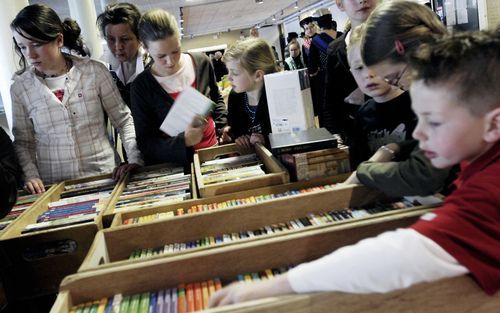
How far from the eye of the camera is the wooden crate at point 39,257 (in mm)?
1433

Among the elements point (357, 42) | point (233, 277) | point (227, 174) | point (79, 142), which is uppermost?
point (357, 42)

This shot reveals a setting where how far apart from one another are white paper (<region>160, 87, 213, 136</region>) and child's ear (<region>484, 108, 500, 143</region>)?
1130mm

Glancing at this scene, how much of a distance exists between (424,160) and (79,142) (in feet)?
5.46

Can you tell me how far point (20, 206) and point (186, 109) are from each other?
2.59 feet

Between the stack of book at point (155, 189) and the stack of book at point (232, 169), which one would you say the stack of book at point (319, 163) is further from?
the stack of book at point (155, 189)

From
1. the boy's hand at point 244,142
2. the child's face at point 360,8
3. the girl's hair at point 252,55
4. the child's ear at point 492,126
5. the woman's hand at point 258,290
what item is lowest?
the woman's hand at point 258,290

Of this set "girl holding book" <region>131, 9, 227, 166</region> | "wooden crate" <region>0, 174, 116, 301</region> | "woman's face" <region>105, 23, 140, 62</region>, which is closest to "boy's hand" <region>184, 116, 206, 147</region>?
"girl holding book" <region>131, 9, 227, 166</region>

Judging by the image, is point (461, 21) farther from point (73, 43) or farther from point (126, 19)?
point (73, 43)

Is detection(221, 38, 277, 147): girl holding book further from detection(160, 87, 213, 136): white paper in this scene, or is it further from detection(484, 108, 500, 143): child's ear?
detection(484, 108, 500, 143): child's ear

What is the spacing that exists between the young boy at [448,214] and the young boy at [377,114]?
570mm

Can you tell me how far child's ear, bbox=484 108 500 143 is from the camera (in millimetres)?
880

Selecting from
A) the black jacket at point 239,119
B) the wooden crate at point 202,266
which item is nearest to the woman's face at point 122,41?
the black jacket at point 239,119

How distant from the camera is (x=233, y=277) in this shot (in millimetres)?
1057

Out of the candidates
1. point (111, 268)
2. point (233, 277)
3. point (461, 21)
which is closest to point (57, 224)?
point (111, 268)
